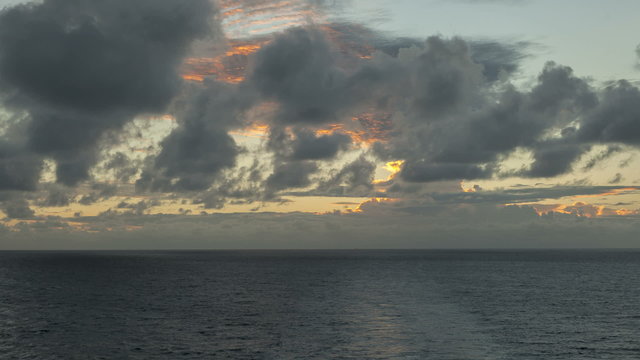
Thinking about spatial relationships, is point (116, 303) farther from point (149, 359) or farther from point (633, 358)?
point (633, 358)

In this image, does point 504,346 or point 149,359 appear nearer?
point 149,359

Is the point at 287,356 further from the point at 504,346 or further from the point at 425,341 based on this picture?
the point at 504,346

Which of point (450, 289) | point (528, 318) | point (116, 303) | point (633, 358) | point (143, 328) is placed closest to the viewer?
point (633, 358)

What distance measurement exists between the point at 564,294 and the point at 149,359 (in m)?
93.8

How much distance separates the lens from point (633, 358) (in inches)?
2114

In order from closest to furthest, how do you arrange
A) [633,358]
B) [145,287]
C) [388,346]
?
[633,358] → [388,346] → [145,287]

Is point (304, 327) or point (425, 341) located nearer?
point (425, 341)

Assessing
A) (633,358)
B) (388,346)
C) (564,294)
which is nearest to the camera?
(633,358)

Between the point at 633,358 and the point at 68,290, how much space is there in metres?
118

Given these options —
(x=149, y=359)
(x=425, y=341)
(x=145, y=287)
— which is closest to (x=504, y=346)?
(x=425, y=341)

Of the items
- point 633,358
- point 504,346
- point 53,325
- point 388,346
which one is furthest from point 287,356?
point 53,325

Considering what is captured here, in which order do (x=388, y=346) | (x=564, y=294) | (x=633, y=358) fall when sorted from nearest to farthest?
1. (x=633, y=358)
2. (x=388, y=346)
3. (x=564, y=294)

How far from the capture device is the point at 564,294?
117m

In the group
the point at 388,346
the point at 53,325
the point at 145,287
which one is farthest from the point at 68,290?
the point at 388,346
